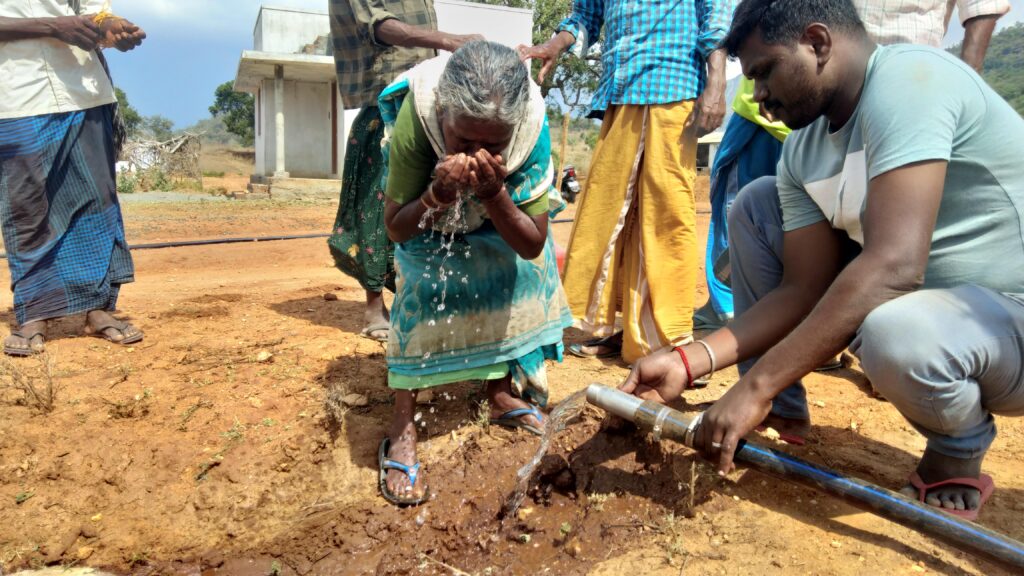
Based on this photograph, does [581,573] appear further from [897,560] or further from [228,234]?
[228,234]

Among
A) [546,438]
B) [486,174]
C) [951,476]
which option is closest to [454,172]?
[486,174]

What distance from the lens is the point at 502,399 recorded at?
2.69 metres

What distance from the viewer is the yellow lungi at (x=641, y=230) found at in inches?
122

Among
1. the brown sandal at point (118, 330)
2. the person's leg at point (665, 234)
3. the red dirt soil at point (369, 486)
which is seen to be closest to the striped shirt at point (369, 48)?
the person's leg at point (665, 234)

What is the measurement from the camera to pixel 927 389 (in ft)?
5.73

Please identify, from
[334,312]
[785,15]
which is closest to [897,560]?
[785,15]

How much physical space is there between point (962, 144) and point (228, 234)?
7.68 metres

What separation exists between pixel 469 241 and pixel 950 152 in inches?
55.9

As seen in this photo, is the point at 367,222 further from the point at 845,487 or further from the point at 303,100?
the point at 303,100

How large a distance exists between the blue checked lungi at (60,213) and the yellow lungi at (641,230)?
7.80ft

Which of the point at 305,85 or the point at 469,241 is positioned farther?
the point at 305,85

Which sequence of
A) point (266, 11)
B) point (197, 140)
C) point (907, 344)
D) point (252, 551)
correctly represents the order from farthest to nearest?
point (197, 140), point (266, 11), point (252, 551), point (907, 344)

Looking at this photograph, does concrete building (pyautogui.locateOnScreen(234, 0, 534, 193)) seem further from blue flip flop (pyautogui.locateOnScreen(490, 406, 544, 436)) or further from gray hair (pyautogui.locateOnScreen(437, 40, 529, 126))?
gray hair (pyautogui.locateOnScreen(437, 40, 529, 126))

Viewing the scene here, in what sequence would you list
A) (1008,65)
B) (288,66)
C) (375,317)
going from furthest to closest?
(1008,65) → (288,66) → (375,317)
